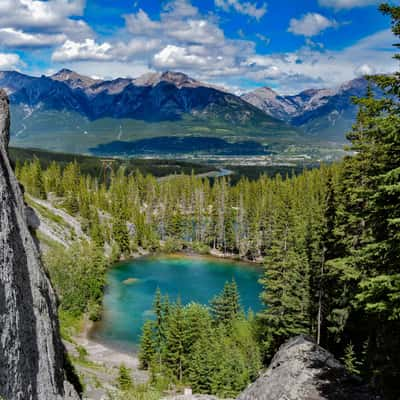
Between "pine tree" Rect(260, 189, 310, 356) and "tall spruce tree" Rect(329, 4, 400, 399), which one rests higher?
"tall spruce tree" Rect(329, 4, 400, 399)

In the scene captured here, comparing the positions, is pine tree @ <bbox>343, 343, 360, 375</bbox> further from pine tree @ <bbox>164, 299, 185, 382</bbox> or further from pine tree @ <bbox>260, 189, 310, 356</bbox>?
pine tree @ <bbox>164, 299, 185, 382</bbox>

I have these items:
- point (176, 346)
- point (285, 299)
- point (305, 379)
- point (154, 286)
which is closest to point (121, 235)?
point (154, 286)

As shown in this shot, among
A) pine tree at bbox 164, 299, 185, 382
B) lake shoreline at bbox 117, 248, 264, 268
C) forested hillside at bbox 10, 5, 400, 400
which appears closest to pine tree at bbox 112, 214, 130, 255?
forested hillside at bbox 10, 5, 400, 400

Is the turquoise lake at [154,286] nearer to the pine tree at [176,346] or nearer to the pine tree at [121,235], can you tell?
the pine tree at [121,235]

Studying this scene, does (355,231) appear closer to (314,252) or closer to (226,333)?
(314,252)

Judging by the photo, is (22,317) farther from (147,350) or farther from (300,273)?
(147,350)

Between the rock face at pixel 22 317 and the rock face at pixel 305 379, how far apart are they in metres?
7.81

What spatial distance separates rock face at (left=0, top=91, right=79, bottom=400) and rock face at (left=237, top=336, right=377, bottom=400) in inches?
307

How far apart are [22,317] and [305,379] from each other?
1038 centimetres

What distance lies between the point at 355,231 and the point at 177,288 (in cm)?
4782

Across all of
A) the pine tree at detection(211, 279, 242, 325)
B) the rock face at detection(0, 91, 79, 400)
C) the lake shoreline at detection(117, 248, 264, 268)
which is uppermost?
the rock face at detection(0, 91, 79, 400)

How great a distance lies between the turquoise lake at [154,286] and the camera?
5405cm

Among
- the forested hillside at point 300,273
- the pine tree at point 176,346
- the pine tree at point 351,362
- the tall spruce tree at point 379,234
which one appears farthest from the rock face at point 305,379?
the pine tree at point 176,346

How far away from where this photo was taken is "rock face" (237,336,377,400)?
46.6 feet
